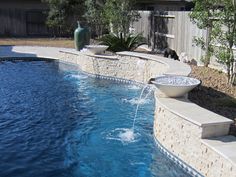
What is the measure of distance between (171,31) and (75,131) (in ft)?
32.3

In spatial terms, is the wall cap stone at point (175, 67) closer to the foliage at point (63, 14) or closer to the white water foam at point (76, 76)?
the white water foam at point (76, 76)

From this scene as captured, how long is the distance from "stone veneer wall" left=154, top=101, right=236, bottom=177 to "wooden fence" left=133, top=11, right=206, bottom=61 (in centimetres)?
706

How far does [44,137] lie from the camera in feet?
27.2

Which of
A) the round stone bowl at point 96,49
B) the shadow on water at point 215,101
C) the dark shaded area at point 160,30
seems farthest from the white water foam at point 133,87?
the dark shaded area at point 160,30

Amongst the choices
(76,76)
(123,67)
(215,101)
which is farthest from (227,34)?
(76,76)

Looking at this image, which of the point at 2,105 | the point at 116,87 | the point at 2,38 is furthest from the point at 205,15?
the point at 2,38

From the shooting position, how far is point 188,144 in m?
6.76

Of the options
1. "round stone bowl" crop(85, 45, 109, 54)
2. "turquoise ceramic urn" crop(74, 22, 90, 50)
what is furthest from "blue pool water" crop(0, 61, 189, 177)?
"turquoise ceramic urn" crop(74, 22, 90, 50)

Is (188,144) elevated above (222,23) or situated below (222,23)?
below

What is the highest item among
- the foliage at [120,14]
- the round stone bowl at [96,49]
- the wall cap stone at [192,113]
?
the foliage at [120,14]

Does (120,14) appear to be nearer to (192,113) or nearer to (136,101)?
(136,101)

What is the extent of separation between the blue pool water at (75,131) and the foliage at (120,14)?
201 inches

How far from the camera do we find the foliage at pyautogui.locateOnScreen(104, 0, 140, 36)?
59.7 ft

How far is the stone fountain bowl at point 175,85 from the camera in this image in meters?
7.89
